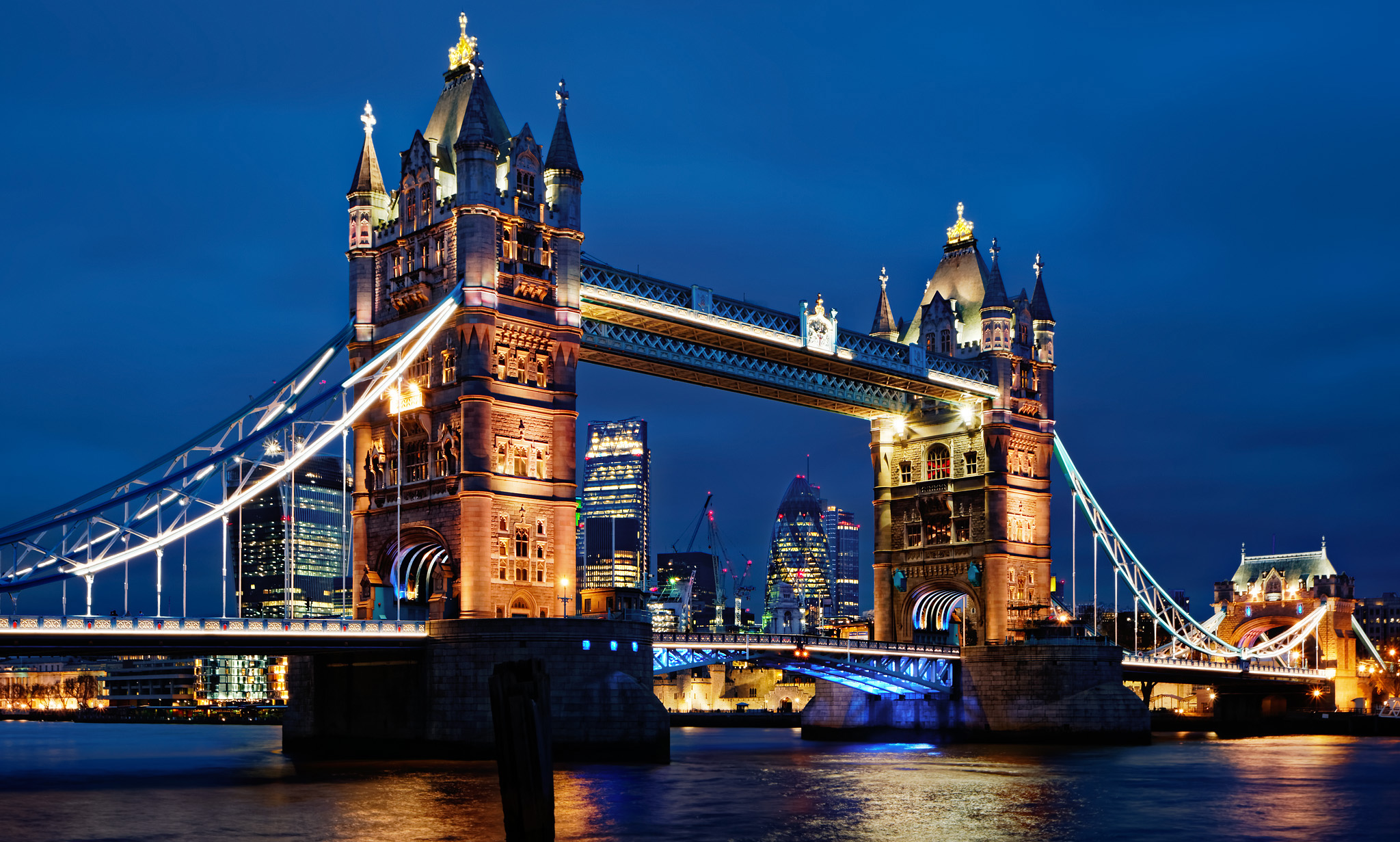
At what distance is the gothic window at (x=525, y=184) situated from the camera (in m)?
71.8

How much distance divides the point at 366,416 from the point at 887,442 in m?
40.2

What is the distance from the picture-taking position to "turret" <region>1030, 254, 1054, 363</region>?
4021 inches

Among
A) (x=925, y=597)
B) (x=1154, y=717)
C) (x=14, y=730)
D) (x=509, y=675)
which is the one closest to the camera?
(x=509, y=675)

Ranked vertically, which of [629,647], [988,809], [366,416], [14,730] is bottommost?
[14,730]

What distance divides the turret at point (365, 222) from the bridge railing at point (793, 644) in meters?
21.0

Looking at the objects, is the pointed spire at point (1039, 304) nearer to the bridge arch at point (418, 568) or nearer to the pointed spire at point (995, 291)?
the pointed spire at point (995, 291)

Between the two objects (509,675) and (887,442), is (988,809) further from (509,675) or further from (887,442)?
(887,442)

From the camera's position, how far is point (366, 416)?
7469 centimetres

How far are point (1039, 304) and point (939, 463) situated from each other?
12831 mm

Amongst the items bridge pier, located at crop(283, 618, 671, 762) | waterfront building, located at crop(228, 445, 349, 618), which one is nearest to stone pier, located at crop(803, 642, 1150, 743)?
bridge pier, located at crop(283, 618, 671, 762)

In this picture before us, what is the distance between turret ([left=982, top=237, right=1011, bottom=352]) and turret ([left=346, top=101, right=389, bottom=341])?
4097 cm

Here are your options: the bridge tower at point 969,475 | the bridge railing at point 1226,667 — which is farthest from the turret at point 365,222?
the bridge railing at point 1226,667

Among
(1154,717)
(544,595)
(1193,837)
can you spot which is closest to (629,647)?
(544,595)

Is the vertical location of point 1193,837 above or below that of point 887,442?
below
